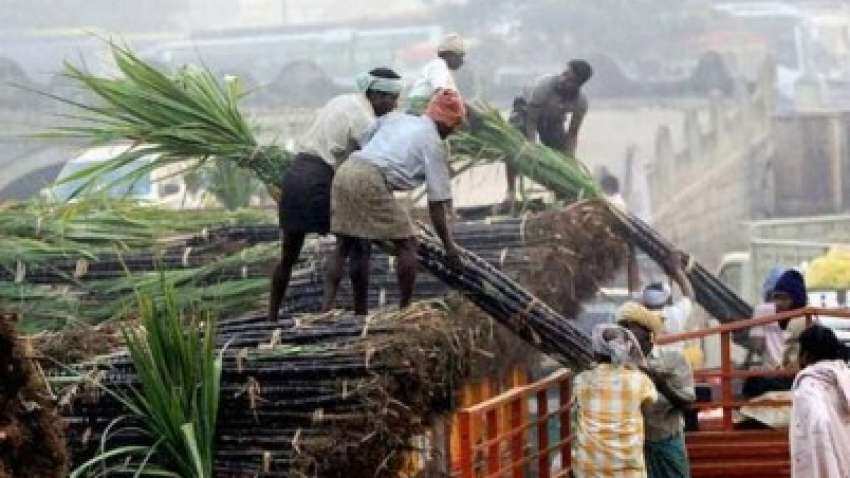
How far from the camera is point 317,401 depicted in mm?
7535

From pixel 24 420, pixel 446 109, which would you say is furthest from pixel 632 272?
pixel 24 420

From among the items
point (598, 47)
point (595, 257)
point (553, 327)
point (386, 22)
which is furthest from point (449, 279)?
point (386, 22)

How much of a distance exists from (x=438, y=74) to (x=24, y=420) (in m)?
5.91

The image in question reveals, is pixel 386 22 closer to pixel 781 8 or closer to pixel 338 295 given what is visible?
pixel 781 8

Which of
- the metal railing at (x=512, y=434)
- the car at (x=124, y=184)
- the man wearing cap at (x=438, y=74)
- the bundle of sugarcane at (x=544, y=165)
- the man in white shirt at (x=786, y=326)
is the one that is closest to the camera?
the metal railing at (x=512, y=434)

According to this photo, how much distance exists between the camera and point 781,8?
2758 inches

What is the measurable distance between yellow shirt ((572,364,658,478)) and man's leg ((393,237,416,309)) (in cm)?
89

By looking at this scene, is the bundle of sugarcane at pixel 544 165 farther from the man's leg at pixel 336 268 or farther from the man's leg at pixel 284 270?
the man's leg at pixel 284 270

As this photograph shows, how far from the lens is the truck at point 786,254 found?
17047 millimetres

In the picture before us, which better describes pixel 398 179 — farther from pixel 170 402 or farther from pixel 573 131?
pixel 573 131

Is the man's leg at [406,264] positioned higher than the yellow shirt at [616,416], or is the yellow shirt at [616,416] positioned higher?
the man's leg at [406,264]

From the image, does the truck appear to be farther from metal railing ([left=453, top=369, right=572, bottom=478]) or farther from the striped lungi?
the striped lungi

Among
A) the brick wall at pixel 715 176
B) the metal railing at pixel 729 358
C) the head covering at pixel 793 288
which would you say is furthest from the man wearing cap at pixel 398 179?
the brick wall at pixel 715 176

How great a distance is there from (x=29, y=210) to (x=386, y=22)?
178 feet
